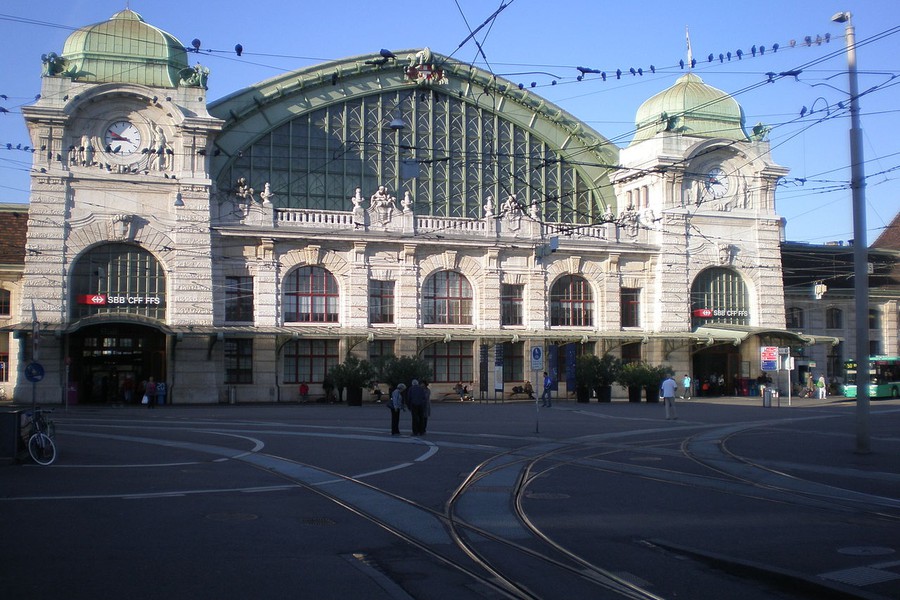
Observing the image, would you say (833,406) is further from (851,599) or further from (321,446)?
(851,599)

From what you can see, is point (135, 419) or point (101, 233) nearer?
point (135, 419)

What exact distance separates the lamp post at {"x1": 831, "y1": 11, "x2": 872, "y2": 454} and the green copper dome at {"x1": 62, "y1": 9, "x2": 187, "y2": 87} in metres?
34.4

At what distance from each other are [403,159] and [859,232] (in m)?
34.3

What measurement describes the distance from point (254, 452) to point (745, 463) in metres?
11.4

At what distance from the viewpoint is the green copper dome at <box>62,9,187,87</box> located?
4744 centimetres

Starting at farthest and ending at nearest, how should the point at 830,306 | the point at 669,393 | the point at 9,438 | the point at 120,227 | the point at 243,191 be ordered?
the point at 830,306
the point at 243,191
the point at 120,227
the point at 669,393
the point at 9,438

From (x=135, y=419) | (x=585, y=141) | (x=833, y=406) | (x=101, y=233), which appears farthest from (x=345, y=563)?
(x=585, y=141)

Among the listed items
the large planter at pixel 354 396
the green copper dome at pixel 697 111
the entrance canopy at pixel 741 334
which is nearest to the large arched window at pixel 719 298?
the entrance canopy at pixel 741 334

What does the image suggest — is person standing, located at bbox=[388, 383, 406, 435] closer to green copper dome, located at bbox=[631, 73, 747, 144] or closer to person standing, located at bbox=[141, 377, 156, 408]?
person standing, located at bbox=[141, 377, 156, 408]

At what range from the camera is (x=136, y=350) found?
4884 cm

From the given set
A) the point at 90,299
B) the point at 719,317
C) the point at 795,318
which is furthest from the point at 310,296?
the point at 795,318

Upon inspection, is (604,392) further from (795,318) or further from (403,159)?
(795,318)

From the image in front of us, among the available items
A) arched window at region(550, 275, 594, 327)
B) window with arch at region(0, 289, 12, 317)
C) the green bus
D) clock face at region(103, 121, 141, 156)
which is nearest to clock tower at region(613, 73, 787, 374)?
A: arched window at region(550, 275, 594, 327)

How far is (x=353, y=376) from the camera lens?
46.2 metres
